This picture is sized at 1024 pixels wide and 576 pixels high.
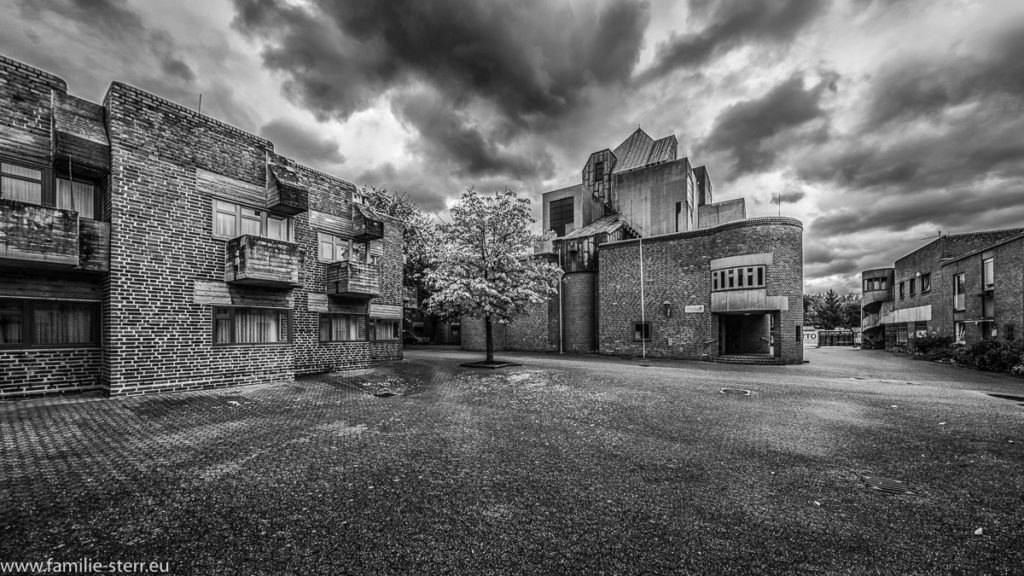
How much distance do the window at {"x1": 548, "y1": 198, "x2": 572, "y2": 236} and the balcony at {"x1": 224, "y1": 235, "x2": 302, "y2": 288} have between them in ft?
90.9

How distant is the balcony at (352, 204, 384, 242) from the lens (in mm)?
16234

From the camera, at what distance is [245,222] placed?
12625 millimetres

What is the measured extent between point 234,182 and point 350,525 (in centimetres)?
1244

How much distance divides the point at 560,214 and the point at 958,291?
28.3 m

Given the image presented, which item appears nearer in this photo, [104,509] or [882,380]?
[104,509]

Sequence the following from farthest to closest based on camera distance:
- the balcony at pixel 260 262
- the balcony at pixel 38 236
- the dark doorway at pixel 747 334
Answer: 1. the dark doorway at pixel 747 334
2. the balcony at pixel 260 262
3. the balcony at pixel 38 236

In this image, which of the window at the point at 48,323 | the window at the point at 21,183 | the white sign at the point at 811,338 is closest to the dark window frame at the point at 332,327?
the window at the point at 48,323

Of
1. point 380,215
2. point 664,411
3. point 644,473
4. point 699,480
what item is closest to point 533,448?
point 644,473

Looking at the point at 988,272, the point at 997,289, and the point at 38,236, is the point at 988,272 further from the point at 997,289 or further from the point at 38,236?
the point at 38,236

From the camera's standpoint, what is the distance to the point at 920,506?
15.0ft

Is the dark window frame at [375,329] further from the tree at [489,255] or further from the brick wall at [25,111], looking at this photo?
the brick wall at [25,111]

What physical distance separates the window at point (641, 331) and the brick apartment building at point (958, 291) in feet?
55.5

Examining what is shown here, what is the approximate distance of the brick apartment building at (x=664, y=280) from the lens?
21.5 metres

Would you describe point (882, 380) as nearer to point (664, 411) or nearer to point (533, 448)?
point (664, 411)
